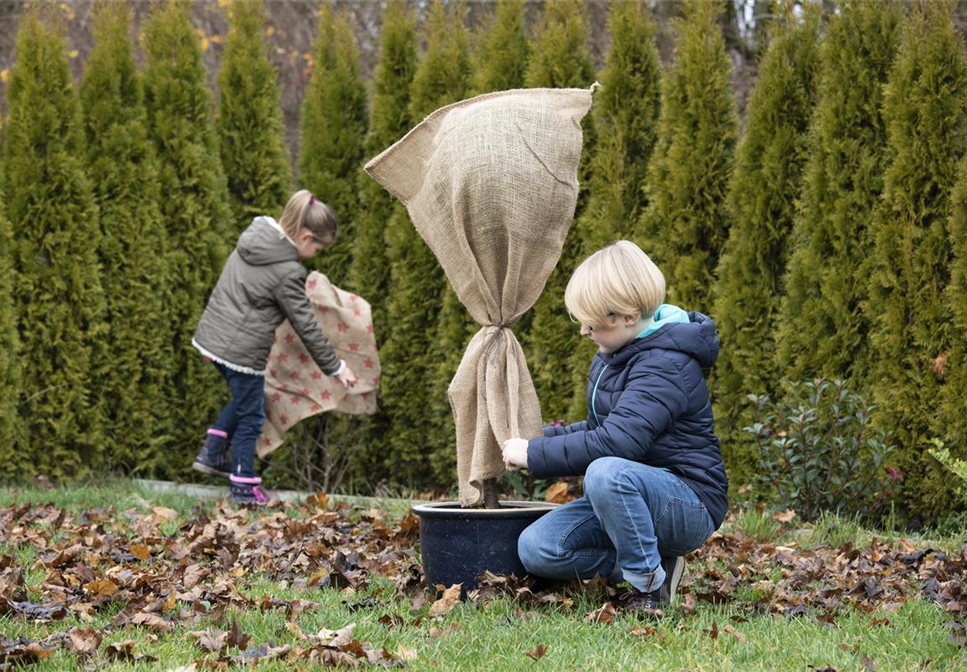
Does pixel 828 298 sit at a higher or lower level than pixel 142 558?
higher

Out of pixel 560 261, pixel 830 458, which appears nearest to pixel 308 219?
pixel 560 261

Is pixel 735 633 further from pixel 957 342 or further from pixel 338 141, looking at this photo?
pixel 338 141

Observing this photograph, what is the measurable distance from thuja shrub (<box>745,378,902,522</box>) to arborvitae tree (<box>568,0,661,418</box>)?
4.62 feet

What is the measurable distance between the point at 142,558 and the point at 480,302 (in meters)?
1.80

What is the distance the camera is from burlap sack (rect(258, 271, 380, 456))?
684cm

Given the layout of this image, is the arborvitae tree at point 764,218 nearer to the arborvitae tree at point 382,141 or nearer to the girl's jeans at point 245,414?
the arborvitae tree at point 382,141

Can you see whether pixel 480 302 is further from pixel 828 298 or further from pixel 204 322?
pixel 204 322

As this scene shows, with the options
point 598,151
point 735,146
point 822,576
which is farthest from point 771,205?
point 822,576

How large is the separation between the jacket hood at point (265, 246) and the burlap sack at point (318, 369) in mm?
396

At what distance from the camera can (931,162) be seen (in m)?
5.45

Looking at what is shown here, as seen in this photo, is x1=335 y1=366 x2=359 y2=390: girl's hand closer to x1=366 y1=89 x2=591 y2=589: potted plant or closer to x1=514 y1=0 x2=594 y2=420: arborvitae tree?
x1=514 y1=0 x2=594 y2=420: arborvitae tree

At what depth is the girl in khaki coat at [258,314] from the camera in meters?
6.43

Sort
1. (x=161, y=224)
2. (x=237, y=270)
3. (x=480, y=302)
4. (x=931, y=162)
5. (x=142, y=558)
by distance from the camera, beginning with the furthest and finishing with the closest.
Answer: (x=161, y=224)
(x=237, y=270)
(x=931, y=162)
(x=142, y=558)
(x=480, y=302)

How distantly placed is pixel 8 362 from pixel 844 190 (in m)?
5.15
